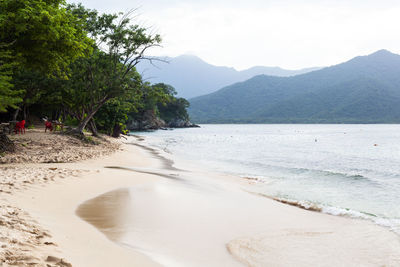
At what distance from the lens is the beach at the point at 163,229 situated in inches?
182

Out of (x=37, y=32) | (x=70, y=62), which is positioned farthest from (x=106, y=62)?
(x=37, y=32)

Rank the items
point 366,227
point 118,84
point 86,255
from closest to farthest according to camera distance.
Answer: point 86,255 < point 366,227 < point 118,84

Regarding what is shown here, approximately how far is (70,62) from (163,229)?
23.2 meters

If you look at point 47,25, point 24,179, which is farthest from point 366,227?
point 47,25

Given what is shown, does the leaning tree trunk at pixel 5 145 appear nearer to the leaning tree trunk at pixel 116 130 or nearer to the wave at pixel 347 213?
the wave at pixel 347 213

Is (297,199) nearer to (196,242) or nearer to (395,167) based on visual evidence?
(196,242)

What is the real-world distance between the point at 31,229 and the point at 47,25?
1204 cm

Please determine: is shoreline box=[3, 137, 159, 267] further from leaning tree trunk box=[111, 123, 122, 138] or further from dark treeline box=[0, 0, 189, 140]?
leaning tree trunk box=[111, 123, 122, 138]

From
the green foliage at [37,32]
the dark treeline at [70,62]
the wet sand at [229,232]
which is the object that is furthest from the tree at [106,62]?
the wet sand at [229,232]

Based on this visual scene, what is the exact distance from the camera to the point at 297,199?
12.3m

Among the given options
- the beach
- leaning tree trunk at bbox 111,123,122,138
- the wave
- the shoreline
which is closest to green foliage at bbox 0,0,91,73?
the beach

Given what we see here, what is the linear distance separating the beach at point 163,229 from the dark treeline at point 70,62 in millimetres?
7903

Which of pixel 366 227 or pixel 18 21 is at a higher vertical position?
pixel 18 21

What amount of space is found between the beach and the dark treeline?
790 centimetres
